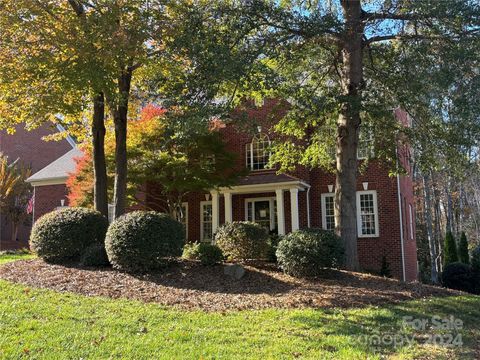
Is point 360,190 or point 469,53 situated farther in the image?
point 360,190

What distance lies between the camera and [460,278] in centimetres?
1552

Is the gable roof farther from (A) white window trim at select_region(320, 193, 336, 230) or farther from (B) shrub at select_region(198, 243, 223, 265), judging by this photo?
(B) shrub at select_region(198, 243, 223, 265)

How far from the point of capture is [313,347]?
578 cm

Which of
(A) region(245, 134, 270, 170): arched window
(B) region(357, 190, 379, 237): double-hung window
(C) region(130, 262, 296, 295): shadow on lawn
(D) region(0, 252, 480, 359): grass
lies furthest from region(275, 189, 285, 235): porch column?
(D) region(0, 252, 480, 359): grass

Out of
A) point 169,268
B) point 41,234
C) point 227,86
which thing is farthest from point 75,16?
point 169,268

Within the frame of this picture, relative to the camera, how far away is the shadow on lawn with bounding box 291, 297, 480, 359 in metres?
5.96

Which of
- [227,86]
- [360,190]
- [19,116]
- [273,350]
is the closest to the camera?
[273,350]

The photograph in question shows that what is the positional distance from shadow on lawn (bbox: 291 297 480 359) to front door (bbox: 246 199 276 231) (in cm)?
1163

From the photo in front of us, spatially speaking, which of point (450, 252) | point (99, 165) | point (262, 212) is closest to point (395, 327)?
point (99, 165)

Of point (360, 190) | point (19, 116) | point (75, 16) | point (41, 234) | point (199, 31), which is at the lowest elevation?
point (41, 234)

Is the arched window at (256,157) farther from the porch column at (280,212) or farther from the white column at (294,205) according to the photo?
the white column at (294,205)

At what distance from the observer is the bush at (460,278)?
608 inches

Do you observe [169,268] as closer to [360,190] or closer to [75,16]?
[75,16]

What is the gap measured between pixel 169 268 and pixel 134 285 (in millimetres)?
1578
